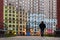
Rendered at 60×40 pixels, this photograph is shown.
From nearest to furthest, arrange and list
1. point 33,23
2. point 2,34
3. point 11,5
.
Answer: point 2,34
point 33,23
point 11,5

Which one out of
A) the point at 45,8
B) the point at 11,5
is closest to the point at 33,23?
the point at 45,8

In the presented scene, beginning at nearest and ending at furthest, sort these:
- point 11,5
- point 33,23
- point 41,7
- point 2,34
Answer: point 2,34, point 33,23, point 41,7, point 11,5

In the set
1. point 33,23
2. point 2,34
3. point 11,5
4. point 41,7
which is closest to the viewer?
point 2,34

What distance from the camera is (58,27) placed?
20719 millimetres

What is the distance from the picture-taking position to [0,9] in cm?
2050

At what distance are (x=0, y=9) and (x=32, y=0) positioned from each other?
37.2 metres

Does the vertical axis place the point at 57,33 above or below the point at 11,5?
below

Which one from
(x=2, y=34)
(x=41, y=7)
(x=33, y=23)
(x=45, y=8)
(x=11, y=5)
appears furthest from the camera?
(x=11, y=5)

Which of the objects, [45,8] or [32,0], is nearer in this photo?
[45,8]

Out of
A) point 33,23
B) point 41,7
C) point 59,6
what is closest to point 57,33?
point 59,6

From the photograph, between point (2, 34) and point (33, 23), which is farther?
point (33, 23)

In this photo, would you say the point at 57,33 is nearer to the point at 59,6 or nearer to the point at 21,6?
the point at 59,6

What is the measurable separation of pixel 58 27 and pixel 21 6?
35424 millimetres

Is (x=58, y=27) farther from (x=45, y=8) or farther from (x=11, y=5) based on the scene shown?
(x=11, y=5)
